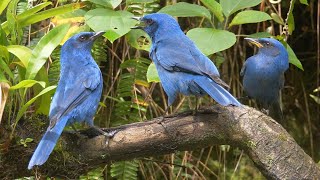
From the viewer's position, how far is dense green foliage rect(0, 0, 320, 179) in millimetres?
3609

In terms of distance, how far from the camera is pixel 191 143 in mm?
→ 3336

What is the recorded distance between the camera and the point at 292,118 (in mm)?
5965

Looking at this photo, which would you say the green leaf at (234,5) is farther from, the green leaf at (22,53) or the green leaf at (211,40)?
the green leaf at (22,53)

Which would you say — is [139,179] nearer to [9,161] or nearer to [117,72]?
[117,72]

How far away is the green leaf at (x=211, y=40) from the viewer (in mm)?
3662

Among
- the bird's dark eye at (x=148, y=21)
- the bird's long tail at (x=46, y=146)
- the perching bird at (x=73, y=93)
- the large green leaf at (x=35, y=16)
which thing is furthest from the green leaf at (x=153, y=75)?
the bird's long tail at (x=46, y=146)

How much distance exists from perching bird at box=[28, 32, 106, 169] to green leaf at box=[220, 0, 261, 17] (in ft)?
2.71

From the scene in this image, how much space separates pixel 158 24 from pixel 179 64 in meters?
0.43

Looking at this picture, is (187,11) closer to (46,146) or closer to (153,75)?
(153,75)

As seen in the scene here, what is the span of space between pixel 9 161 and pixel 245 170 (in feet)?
8.38

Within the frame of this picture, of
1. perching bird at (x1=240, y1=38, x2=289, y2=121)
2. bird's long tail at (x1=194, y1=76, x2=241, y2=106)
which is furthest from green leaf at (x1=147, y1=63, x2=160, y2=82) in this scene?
perching bird at (x1=240, y1=38, x2=289, y2=121)

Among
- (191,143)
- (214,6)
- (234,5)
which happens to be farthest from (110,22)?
(191,143)

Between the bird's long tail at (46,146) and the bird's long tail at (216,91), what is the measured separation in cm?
74

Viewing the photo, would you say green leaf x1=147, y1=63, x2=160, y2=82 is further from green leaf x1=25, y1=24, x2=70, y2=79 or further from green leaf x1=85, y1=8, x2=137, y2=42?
green leaf x1=25, y1=24, x2=70, y2=79
